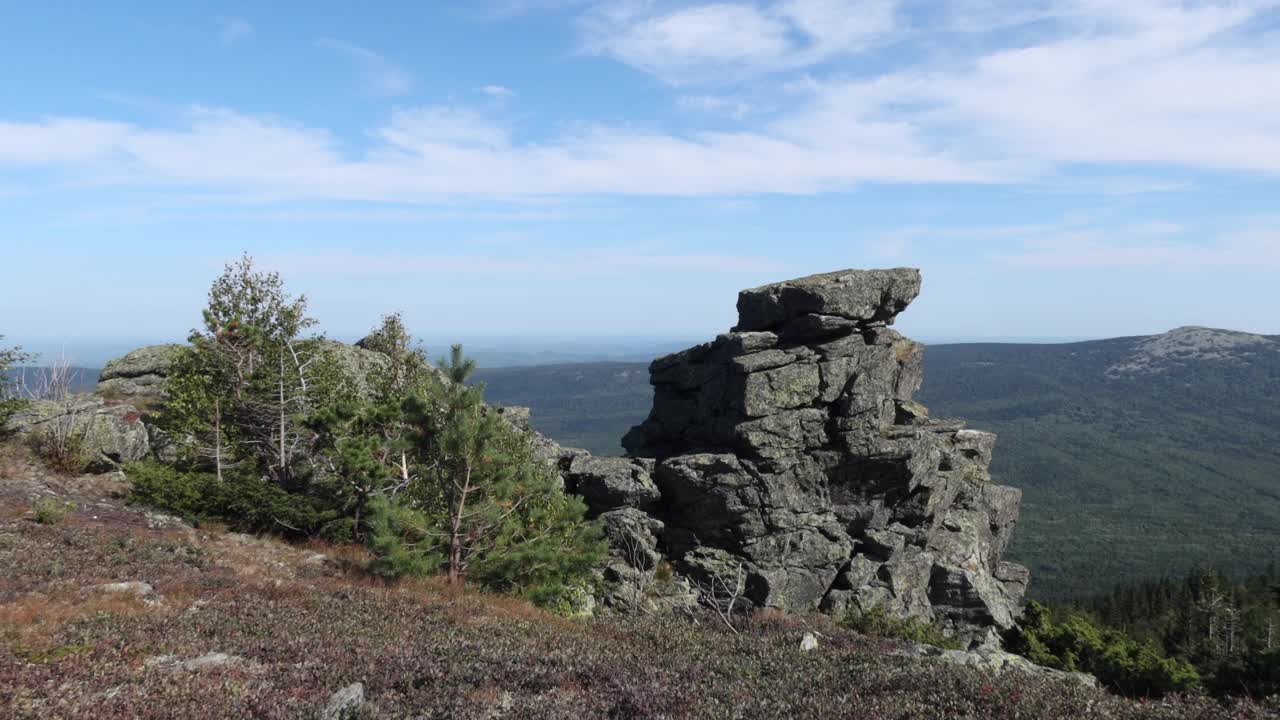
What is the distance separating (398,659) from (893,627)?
26362 millimetres

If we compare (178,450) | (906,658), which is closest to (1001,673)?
(906,658)

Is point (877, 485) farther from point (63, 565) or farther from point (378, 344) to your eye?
point (63, 565)

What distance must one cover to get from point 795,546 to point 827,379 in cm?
1040

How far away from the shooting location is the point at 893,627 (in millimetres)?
33375

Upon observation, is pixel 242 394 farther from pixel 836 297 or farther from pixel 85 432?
pixel 836 297

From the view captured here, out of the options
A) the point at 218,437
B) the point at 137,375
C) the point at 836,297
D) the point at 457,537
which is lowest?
the point at 457,537

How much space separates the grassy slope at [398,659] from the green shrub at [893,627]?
11759 millimetres

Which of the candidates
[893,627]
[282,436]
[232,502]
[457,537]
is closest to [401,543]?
[457,537]

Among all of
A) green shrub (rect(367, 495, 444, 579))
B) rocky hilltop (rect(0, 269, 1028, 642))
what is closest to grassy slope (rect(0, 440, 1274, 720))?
green shrub (rect(367, 495, 444, 579))

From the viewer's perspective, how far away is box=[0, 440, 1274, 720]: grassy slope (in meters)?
11.6

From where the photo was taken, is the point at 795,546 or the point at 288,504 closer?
the point at 288,504

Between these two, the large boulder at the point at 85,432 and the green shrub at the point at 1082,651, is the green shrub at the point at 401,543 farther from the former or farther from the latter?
the green shrub at the point at 1082,651

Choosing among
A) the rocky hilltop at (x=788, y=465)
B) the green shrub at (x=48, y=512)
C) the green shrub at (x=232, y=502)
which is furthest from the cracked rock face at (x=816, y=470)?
the green shrub at (x=48, y=512)

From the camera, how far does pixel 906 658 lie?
1691 centimetres
